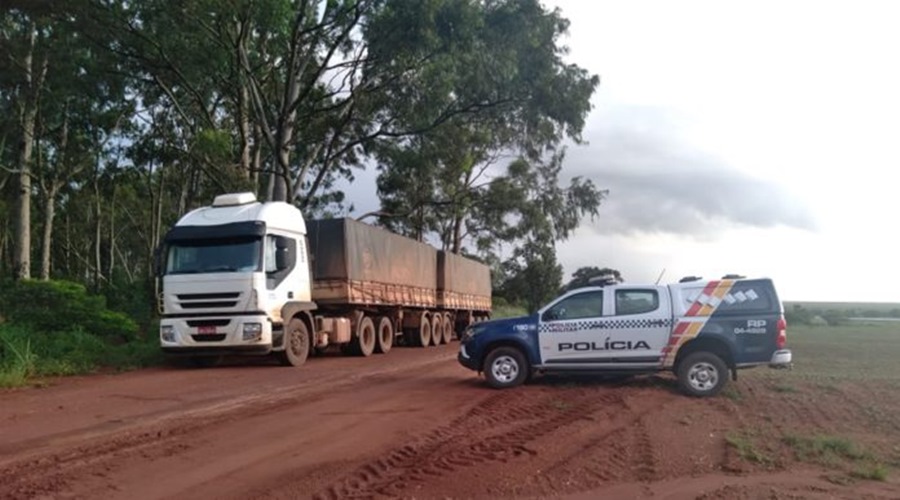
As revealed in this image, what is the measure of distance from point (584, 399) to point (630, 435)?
8.57 feet

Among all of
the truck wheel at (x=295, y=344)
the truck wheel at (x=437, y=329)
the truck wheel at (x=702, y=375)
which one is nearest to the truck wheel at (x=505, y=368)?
the truck wheel at (x=702, y=375)

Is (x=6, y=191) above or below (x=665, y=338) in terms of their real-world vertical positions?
above

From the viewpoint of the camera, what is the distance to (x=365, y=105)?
96.2 ft

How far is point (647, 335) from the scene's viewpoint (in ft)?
39.8

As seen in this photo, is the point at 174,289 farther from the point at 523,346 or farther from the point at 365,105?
the point at 365,105

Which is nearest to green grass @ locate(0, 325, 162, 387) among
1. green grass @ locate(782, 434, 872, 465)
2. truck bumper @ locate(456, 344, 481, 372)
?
truck bumper @ locate(456, 344, 481, 372)

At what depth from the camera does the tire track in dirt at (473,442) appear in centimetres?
688

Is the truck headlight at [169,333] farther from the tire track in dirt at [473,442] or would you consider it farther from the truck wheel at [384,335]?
the tire track in dirt at [473,442]

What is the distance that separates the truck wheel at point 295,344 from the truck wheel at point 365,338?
9.28 ft

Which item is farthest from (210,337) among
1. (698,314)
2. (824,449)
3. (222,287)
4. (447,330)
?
(447,330)

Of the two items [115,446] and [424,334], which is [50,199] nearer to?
[424,334]

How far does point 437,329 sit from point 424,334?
196 centimetres

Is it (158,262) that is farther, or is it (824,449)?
(158,262)

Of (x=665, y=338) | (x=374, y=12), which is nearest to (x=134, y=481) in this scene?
(x=665, y=338)
